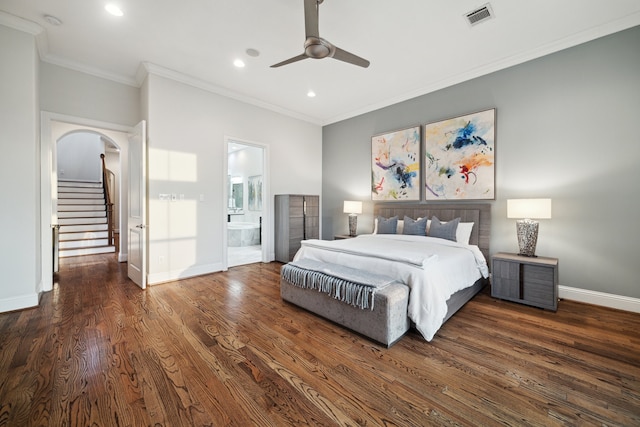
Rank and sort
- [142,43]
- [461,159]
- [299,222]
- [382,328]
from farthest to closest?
1. [299,222]
2. [461,159]
3. [142,43]
4. [382,328]

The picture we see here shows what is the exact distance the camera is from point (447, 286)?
2504mm

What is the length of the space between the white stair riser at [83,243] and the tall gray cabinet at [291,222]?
4.60 metres

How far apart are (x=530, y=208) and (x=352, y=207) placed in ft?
9.14

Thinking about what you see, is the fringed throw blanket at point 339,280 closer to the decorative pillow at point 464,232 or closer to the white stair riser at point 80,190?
the decorative pillow at point 464,232

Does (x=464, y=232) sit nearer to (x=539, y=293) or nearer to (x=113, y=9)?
(x=539, y=293)

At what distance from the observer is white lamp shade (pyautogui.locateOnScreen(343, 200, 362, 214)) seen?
5.09 metres

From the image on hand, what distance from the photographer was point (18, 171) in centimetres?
284

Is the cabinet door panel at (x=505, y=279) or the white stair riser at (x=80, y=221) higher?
the white stair riser at (x=80, y=221)

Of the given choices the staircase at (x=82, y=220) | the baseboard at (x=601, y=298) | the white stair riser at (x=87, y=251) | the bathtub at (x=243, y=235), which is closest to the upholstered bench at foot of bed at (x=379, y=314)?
the baseboard at (x=601, y=298)

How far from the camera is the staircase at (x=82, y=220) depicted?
240 inches

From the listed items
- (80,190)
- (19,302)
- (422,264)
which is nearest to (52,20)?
(19,302)

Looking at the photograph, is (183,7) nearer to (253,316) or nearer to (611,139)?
(253,316)

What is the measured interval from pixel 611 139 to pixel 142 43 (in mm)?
5598

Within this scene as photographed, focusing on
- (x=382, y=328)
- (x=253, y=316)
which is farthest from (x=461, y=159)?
(x=253, y=316)
